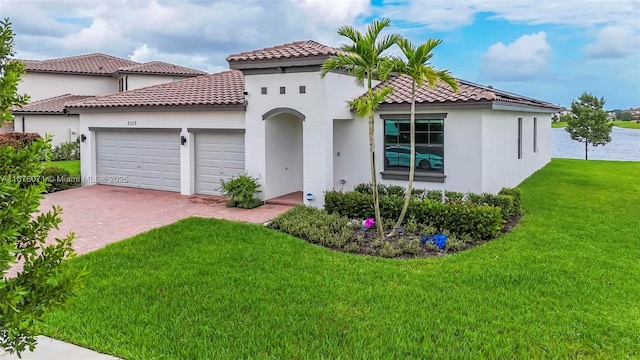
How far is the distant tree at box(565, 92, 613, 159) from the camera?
32.8 metres

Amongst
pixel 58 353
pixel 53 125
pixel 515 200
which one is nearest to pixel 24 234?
pixel 58 353

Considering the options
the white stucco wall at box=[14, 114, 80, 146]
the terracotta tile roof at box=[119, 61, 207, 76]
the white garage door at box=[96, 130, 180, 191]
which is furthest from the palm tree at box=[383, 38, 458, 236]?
the terracotta tile roof at box=[119, 61, 207, 76]

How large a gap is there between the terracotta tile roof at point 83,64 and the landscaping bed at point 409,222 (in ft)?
96.0

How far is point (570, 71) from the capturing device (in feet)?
74.0

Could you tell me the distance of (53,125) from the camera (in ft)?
98.7

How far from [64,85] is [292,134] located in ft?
87.4

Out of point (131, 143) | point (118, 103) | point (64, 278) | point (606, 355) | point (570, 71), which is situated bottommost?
point (606, 355)

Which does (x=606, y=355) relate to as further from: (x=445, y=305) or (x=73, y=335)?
(x=73, y=335)

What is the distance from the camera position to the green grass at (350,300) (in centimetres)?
562

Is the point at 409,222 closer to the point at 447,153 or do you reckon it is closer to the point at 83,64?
the point at 447,153

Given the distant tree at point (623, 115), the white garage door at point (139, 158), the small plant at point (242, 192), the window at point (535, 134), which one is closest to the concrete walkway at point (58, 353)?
the small plant at point (242, 192)

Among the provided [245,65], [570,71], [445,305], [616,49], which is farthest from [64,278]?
[570,71]

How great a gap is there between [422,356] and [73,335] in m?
4.33

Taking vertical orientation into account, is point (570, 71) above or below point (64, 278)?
above
